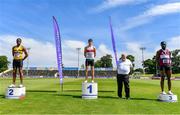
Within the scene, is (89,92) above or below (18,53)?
below

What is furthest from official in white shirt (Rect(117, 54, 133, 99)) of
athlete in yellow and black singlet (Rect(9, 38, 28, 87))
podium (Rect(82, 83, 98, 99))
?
athlete in yellow and black singlet (Rect(9, 38, 28, 87))

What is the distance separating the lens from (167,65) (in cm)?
1374

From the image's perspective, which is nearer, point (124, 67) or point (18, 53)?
point (18, 53)

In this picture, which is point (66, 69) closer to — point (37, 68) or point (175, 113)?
point (37, 68)

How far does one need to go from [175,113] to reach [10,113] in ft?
15.5

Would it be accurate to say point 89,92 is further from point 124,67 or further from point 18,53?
point 18,53

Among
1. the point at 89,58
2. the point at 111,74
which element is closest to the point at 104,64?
the point at 111,74

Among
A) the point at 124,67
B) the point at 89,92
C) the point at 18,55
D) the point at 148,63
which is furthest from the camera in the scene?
the point at 148,63

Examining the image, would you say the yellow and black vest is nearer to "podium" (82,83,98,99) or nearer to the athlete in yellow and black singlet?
the athlete in yellow and black singlet

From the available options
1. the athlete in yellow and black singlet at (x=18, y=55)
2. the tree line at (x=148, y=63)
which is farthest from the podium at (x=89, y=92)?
the tree line at (x=148, y=63)

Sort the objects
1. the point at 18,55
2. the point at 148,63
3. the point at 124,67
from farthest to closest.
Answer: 1. the point at 148,63
2. the point at 124,67
3. the point at 18,55

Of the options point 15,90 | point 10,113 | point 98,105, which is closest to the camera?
point 10,113

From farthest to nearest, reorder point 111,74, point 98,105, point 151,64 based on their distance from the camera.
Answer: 1. point 151,64
2. point 111,74
3. point 98,105

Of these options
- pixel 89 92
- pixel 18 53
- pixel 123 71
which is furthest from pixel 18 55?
pixel 123 71
